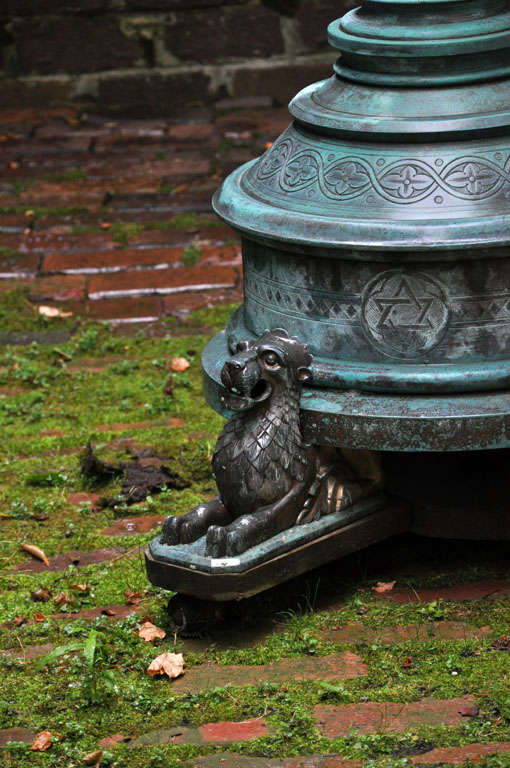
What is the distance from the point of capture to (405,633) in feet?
9.70

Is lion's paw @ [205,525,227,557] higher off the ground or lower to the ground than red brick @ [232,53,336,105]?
higher

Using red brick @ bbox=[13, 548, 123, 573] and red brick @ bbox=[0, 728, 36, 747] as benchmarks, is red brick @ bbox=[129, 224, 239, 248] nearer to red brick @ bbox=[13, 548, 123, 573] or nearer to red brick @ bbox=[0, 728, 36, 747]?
red brick @ bbox=[13, 548, 123, 573]

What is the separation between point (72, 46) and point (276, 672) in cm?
566

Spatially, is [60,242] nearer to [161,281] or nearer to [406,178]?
[161,281]

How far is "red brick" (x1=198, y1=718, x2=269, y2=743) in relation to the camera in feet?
8.44

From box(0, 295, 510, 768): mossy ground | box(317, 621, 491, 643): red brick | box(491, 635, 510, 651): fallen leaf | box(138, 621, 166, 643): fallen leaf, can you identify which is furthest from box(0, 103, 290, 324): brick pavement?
box(491, 635, 510, 651): fallen leaf

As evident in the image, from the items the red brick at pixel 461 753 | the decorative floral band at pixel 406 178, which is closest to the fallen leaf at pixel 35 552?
the decorative floral band at pixel 406 178

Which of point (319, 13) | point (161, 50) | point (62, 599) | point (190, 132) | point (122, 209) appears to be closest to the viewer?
point (62, 599)

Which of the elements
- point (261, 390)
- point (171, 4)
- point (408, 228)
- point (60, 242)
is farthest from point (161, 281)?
point (171, 4)

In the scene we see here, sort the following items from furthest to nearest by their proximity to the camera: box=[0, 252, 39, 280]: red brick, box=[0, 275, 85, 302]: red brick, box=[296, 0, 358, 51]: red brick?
1. box=[296, 0, 358, 51]: red brick
2. box=[0, 252, 39, 280]: red brick
3. box=[0, 275, 85, 302]: red brick

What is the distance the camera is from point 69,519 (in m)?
3.66

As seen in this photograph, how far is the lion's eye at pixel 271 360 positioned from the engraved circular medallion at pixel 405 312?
0.78ft

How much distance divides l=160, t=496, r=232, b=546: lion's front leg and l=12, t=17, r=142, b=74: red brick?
200 inches

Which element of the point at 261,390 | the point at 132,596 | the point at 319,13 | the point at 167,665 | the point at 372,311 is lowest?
the point at 132,596
